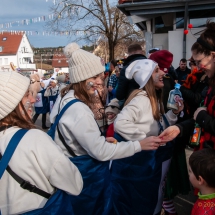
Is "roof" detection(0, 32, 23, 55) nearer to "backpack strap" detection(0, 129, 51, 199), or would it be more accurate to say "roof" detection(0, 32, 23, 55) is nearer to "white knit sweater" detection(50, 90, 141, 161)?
"white knit sweater" detection(50, 90, 141, 161)

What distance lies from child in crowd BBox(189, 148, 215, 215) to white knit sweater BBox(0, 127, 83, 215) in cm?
92

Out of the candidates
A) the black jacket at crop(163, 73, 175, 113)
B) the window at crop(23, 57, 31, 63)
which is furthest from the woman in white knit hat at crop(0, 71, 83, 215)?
the window at crop(23, 57, 31, 63)

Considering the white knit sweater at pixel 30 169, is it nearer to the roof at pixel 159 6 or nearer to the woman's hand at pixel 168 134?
the woman's hand at pixel 168 134

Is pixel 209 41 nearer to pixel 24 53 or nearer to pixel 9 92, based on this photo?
pixel 9 92

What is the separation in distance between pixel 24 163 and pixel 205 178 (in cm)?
119

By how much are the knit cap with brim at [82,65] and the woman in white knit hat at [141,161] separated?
1.48ft

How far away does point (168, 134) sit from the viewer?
7.27 ft

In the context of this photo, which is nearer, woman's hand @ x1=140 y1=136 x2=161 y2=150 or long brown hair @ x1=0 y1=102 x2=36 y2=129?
long brown hair @ x1=0 y1=102 x2=36 y2=129

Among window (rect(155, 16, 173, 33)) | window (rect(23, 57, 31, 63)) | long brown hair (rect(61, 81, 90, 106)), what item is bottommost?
long brown hair (rect(61, 81, 90, 106))

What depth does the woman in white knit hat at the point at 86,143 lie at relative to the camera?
75.8 inches

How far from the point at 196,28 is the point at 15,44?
5864cm

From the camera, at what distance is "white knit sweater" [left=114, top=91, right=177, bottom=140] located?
2365 mm

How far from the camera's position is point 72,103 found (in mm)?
2023

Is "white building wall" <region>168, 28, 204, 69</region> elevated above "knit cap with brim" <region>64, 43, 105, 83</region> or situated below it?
above
